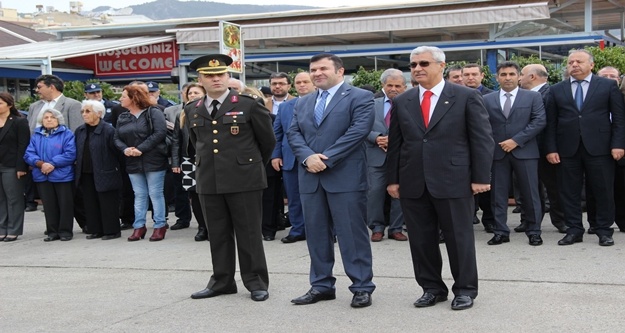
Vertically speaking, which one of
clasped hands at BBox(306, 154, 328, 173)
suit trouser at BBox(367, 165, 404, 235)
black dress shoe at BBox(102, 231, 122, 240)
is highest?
clasped hands at BBox(306, 154, 328, 173)

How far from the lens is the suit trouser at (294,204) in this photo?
9.29 metres

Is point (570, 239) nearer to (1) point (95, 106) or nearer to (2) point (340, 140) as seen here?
(2) point (340, 140)

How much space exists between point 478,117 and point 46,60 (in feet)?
41.4

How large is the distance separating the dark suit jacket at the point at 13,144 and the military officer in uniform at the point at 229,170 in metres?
4.35

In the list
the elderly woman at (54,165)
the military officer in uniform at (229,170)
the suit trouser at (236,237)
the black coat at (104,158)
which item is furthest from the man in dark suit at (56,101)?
the suit trouser at (236,237)

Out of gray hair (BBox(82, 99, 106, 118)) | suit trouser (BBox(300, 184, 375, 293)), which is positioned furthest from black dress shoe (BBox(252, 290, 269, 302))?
gray hair (BBox(82, 99, 106, 118))

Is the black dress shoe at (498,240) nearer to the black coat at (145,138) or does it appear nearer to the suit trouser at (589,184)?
the suit trouser at (589,184)

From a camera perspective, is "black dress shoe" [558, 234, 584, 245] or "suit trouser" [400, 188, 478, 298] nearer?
"suit trouser" [400, 188, 478, 298]

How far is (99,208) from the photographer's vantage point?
33.6 ft

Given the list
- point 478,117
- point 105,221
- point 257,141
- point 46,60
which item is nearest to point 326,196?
point 257,141

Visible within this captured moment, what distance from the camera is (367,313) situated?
5883 mm

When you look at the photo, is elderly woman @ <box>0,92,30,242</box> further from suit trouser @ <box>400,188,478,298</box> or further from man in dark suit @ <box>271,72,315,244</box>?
suit trouser @ <box>400,188,478,298</box>

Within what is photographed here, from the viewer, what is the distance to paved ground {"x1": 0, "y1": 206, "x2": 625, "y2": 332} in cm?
561

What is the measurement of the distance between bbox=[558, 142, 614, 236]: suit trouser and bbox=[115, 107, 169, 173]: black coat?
15.2ft
